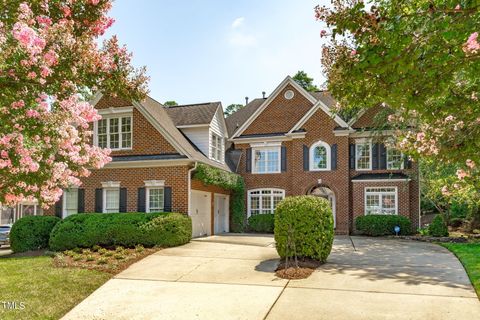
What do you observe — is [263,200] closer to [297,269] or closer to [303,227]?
[303,227]

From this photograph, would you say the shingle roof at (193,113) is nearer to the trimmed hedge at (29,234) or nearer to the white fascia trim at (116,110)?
the white fascia trim at (116,110)

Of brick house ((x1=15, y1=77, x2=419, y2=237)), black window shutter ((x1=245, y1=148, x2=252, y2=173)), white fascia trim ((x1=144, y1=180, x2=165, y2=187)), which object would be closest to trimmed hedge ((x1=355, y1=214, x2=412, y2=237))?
brick house ((x1=15, y1=77, x2=419, y2=237))

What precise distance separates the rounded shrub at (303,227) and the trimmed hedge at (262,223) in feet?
39.8

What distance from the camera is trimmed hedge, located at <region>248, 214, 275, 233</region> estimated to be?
24422mm

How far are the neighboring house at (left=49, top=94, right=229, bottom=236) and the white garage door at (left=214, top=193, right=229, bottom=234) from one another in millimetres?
1864

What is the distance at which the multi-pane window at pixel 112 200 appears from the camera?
19641 mm

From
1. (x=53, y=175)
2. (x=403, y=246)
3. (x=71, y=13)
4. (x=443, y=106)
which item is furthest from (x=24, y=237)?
(x=443, y=106)

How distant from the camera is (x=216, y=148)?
2322cm

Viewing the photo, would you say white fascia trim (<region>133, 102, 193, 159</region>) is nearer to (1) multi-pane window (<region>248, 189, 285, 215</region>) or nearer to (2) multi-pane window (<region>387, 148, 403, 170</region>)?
(1) multi-pane window (<region>248, 189, 285, 215</region>)

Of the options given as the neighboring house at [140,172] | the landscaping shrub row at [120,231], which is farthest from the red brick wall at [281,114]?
the landscaping shrub row at [120,231]

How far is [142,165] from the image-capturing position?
19062 mm

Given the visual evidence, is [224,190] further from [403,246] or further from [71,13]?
[71,13]

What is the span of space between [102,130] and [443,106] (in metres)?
17.1

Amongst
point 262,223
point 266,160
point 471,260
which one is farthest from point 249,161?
point 471,260
